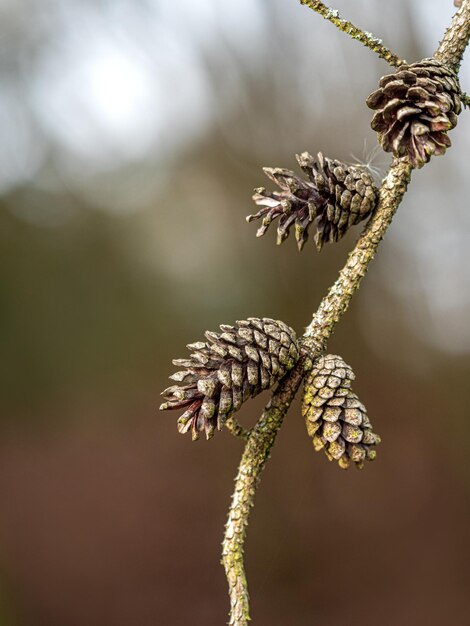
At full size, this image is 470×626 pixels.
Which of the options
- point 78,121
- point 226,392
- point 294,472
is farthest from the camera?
point 78,121

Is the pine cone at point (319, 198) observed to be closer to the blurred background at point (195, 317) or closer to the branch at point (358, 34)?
the branch at point (358, 34)

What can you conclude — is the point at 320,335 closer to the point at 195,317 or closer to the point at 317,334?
the point at 317,334

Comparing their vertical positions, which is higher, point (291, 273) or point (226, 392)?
point (291, 273)

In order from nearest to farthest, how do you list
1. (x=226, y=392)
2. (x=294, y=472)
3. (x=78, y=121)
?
1. (x=226, y=392)
2. (x=294, y=472)
3. (x=78, y=121)

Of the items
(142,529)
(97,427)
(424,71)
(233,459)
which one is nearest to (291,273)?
(233,459)

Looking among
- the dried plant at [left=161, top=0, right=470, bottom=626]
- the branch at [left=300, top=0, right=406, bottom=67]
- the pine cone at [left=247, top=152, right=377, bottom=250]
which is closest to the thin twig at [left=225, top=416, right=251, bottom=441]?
the dried plant at [left=161, top=0, right=470, bottom=626]

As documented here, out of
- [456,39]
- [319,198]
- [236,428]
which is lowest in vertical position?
[236,428]

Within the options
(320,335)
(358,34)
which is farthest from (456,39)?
(320,335)

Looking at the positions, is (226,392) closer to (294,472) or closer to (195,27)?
(294,472)
